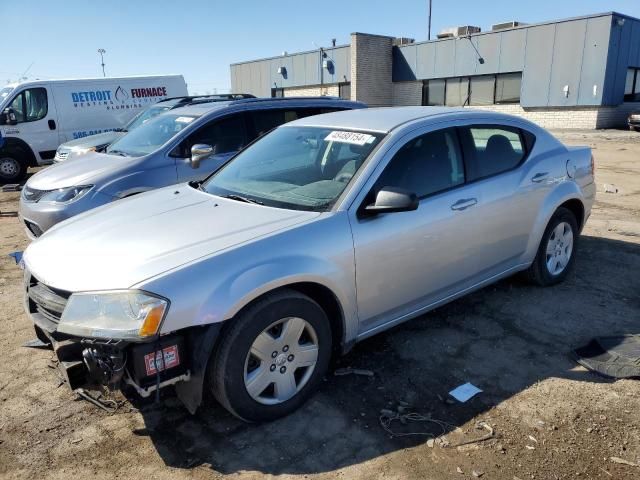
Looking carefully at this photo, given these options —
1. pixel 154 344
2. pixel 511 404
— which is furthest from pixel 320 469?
pixel 511 404

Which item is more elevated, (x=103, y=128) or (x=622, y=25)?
(x=622, y=25)

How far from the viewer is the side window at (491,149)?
157 inches

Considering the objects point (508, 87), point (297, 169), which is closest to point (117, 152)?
point (297, 169)

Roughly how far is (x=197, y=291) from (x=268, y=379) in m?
0.72

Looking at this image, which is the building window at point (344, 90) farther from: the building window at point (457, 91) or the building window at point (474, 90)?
the building window at point (457, 91)

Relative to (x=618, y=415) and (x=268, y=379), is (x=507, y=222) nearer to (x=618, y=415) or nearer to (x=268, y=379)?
(x=618, y=415)

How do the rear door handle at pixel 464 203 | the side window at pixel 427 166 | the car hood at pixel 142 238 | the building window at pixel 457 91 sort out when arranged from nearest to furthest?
the car hood at pixel 142 238 → the side window at pixel 427 166 → the rear door handle at pixel 464 203 → the building window at pixel 457 91

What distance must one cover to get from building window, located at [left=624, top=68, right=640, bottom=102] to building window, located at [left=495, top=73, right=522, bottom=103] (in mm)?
4512

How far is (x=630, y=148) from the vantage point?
15984mm

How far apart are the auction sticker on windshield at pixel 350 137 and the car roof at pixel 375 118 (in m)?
0.07

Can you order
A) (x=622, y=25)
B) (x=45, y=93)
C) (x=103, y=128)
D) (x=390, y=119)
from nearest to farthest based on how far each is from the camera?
(x=390, y=119)
(x=45, y=93)
(x=103, y=128)
(x=622, y=25)

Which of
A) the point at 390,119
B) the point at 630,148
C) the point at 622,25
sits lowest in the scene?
the point at 630,148

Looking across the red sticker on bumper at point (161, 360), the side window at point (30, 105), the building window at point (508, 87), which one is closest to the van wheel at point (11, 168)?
the side window at point (30, 105)

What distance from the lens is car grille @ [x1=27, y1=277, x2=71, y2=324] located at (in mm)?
2766
